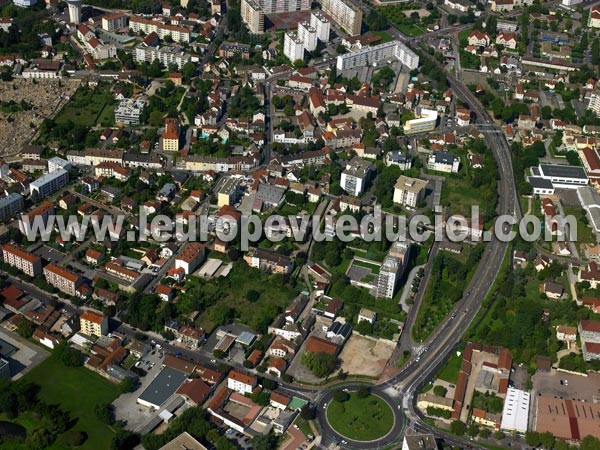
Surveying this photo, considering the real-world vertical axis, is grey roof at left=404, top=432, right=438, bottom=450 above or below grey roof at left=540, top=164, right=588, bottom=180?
above

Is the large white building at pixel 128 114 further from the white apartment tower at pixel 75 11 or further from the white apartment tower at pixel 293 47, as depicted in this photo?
the white apartment tower at pixel 75 11

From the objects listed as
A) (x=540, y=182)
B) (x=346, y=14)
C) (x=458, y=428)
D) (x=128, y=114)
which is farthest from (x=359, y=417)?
(x=346, y=14)

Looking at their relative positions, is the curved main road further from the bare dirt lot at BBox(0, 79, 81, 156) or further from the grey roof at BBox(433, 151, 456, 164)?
the bare dirt lot at BBox(0, 79, 81, 156)

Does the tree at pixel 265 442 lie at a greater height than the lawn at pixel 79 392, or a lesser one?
greater

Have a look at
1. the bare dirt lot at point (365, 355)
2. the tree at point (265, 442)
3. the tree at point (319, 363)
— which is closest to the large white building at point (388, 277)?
the bare dirt lot at point (365, 355)

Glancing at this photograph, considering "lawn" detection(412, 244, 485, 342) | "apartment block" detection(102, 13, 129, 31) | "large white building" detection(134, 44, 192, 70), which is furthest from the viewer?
"apartment block" detection(102, 13, 129, 31)

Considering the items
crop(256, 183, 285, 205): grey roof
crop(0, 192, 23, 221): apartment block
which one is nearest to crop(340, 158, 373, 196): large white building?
crop(256, 183, 285, 205): grey roof
